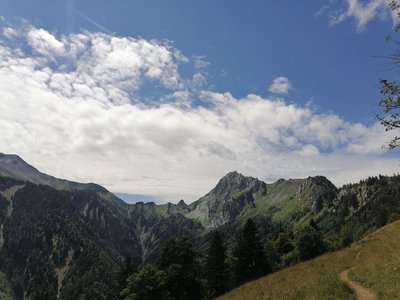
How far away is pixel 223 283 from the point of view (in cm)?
6825

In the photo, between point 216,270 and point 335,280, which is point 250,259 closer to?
point 216,270

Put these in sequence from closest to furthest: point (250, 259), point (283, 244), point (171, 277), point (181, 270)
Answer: point (171, 277), point (181, 270), point (250, 259), point (283, 244)

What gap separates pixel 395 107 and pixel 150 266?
47.0 meters

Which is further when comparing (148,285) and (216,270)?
(216,270)

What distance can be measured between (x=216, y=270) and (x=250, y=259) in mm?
6981

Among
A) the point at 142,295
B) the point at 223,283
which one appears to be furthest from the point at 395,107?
the point at 223,283

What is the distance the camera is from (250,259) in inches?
2589

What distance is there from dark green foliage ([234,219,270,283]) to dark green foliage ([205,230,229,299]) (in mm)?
2866

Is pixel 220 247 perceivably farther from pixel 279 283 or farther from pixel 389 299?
pixel 389 299

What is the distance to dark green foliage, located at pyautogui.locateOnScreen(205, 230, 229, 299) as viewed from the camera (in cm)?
6812

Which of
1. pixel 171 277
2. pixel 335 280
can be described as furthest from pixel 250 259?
pixel 335 280

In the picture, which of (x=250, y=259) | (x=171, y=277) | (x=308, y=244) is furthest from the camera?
(x=308, y=244)

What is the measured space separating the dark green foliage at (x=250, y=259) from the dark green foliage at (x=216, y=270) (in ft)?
9.40

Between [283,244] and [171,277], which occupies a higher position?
[283,244]
